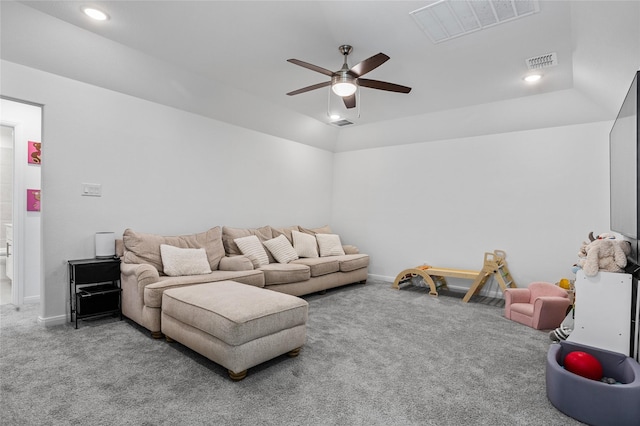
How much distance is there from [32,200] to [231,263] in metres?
2.51

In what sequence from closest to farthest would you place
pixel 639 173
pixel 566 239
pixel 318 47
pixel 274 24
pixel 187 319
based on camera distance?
pixel 639 173 → pixel 187 319 → pixel 274 24 → pixel 318 47 → pixel 566 239

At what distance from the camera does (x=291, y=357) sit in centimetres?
275

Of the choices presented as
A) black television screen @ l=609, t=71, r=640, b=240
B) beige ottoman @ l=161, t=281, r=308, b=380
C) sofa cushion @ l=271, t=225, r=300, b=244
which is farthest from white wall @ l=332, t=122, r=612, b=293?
beige ottoman @ l=161, t=281, r=308, b=380

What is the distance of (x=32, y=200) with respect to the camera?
409 centimetres

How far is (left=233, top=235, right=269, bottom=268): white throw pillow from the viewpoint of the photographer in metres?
4.48

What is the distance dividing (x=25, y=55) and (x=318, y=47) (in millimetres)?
2675

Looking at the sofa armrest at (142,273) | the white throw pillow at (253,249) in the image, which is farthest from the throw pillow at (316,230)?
the sofa armrest at (142,273)

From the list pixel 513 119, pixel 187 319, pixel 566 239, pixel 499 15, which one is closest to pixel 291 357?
pixel 187 319

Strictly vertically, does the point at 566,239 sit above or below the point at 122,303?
above

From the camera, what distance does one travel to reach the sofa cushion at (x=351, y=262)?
5.17 meters

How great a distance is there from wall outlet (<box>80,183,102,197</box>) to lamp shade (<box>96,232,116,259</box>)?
420 millimetres

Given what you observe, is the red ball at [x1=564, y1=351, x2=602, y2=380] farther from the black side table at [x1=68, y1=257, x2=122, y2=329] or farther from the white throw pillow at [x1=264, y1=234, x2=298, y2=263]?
the black side table at [x1=68, y1=257, x2=122, y2=329]

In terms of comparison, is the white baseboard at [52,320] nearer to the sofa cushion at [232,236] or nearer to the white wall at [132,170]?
the white wall at [132,170]

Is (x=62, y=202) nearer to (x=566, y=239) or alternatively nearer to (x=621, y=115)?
(x=621, y=115)
